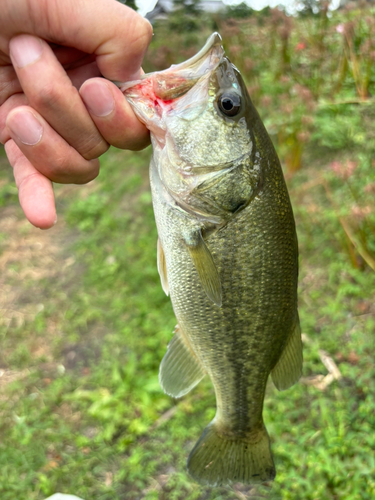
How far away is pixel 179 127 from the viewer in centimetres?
140

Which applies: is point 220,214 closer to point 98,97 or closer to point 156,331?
point 98,97

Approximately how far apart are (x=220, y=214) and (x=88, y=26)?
0.72 metres

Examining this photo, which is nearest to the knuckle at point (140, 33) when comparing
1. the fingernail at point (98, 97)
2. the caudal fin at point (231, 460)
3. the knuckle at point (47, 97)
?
the fingernail at point (98, 97)

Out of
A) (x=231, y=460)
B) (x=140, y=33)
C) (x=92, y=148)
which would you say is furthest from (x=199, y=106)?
(x=231, y=460)

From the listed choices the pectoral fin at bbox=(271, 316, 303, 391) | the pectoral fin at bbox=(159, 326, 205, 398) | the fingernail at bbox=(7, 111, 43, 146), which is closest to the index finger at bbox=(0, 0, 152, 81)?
the fingernail at bbox=(7, 111, 43, 146)

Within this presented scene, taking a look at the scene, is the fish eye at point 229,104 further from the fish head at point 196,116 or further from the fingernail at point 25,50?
the fingernail at point 25,50

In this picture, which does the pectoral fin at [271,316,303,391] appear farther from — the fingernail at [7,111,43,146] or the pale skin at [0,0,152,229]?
the fingernail at [7,111,43,146]

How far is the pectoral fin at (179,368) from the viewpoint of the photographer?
1.69 metres

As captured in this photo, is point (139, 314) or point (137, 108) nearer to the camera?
point (137, 108)

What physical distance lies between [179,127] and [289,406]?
2.11 m

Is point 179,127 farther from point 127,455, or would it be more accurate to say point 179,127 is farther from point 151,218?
point 151,218

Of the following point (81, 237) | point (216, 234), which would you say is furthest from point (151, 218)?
point (216, 234)

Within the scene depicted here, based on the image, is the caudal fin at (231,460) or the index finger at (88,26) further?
the caudal fin at (231,460)

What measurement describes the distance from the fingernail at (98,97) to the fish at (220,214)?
0.28ft
